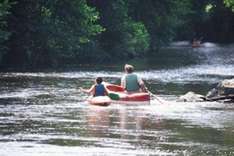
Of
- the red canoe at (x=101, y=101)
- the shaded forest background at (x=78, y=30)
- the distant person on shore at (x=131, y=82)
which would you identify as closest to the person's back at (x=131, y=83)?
the distant person on shore at (x=131, y=82)

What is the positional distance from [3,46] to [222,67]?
1708cm

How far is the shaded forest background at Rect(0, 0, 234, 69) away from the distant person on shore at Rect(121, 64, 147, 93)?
16.2 m

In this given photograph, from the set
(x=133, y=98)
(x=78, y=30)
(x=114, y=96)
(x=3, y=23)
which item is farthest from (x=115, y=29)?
(x=133, y=98)

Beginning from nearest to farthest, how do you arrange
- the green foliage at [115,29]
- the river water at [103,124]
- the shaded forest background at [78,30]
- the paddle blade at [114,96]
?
1. the river water at [103,124]
2. the paddle blade at [114,96]
3. the shaded forest background at [78,30]
4. the green foliage at [115,29]

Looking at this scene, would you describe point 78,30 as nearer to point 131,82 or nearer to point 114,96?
point 131,82

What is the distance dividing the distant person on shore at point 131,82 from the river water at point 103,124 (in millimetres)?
855

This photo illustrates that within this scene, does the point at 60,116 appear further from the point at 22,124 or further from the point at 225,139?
the point at 225,139

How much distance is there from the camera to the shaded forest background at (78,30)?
48.8 m

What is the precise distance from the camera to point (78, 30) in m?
52.2

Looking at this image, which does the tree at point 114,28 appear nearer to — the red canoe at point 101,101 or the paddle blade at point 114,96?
the paddle blade at point 114,96

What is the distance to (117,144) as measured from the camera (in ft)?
58.8

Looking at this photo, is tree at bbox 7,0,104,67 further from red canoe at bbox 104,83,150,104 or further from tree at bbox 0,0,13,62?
red canoe at bbox 104,83,150,104

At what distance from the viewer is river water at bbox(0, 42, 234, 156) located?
17359mm

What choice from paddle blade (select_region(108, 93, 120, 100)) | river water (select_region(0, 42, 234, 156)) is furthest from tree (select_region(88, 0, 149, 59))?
paddle blade (select_region(108, 93, 120, 100))
